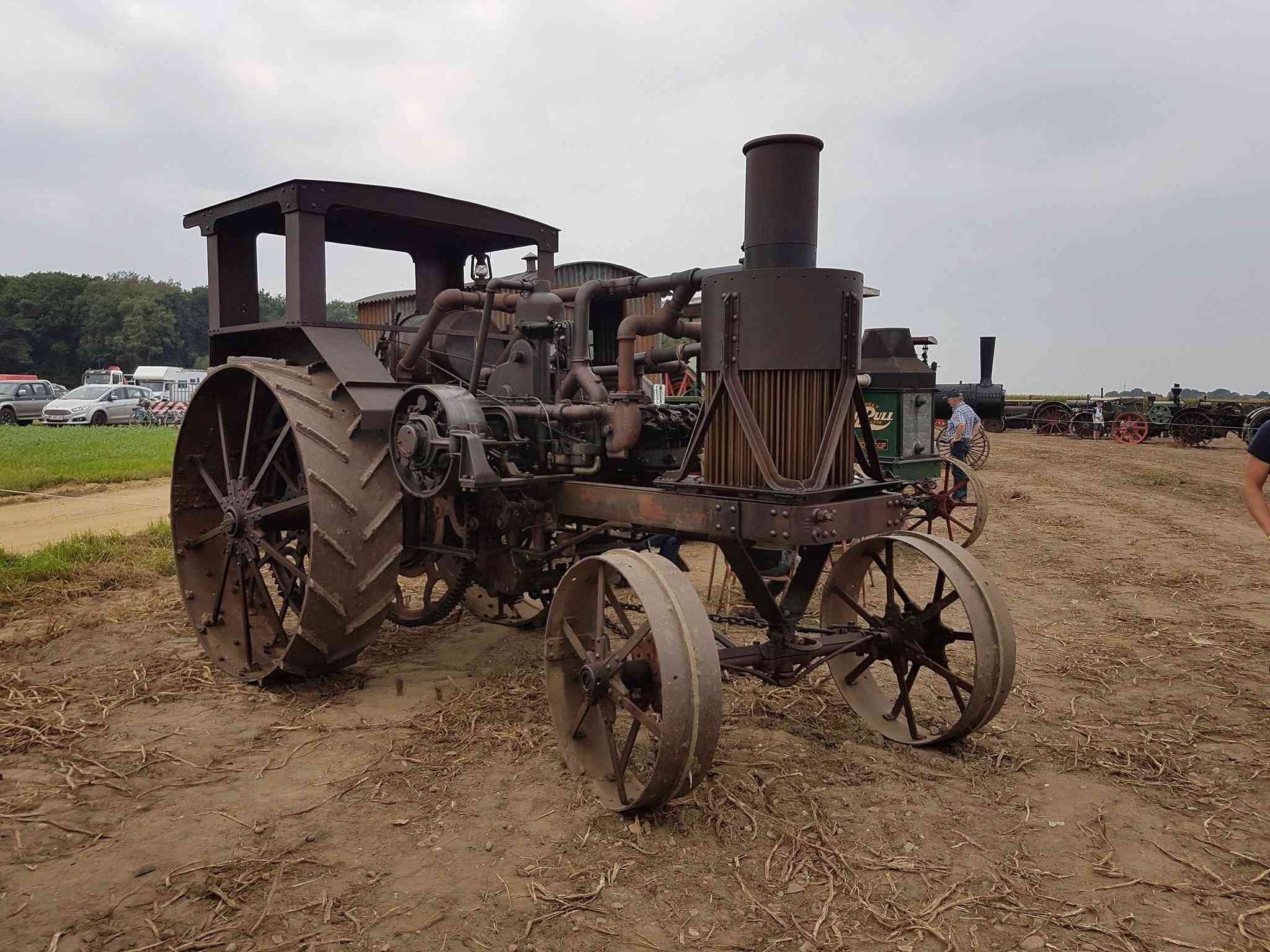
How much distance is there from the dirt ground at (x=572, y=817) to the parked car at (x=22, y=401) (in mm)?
26319

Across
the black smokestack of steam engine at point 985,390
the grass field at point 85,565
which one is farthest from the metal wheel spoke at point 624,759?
the black smokestack of steam engine at point 985,390

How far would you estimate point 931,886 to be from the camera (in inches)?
109

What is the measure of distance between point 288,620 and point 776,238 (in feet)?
14.8

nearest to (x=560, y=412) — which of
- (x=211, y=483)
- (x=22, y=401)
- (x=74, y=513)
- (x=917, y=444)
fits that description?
(x=211, y=483)

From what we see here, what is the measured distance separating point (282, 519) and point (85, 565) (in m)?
3.41

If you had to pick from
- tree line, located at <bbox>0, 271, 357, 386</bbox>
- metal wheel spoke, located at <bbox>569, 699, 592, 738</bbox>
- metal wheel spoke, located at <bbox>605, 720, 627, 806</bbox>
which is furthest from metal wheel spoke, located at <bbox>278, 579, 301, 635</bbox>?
tree line, located at <bbox>0, 271, 357, 386</bbox>

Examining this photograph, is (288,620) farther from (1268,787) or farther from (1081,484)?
(1081,484)

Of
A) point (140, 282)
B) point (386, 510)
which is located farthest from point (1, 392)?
point (140, 282)

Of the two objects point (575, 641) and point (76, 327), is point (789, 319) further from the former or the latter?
point (76, 327)

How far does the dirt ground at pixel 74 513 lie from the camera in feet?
29.0

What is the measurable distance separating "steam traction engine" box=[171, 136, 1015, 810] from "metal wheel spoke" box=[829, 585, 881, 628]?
15 millimetres

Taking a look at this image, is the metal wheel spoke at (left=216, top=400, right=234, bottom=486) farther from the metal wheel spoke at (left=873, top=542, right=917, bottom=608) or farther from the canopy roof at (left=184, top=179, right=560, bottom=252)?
the metal wheel spoke at (left=873, top=542, right=917, bottom=608)

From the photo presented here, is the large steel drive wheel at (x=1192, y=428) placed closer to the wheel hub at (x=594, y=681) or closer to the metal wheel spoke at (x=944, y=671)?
the metal wheel spoke at (x=944, y=671)

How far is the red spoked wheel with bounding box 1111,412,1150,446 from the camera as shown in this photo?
78.4 feet
